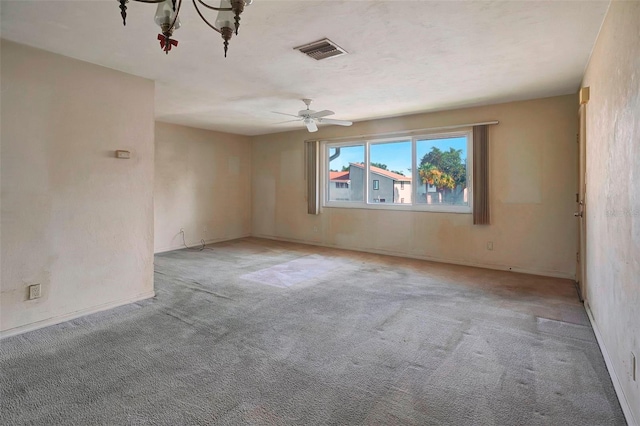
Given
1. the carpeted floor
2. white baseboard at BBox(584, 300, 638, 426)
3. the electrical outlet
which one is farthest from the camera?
the electrical outlet

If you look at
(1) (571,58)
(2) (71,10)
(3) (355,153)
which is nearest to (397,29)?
(1) (571,58)

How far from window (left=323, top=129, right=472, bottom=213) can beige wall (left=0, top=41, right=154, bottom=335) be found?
384 centimetres

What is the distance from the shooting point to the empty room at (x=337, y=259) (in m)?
1.89

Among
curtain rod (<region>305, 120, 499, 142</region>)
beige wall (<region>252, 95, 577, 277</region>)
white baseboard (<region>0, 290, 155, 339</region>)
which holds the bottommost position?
white baseboard (<region>0, 290, 155, 339</region>)

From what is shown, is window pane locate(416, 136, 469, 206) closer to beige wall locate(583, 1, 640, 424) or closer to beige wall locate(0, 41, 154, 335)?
beige wall locate(583, 1, 640, 424)

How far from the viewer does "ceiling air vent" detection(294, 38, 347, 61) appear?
275cm

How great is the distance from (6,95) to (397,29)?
3.18 meters

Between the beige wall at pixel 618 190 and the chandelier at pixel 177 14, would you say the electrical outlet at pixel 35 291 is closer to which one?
the chandelier at pixel 177 14

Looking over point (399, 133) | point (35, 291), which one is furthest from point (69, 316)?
point (399, 133)

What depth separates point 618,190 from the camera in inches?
78.2

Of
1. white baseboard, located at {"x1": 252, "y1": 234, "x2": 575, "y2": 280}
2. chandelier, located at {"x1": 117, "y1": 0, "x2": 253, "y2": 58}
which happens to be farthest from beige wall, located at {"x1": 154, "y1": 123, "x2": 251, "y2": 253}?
chandelier, located at {"x1": 117, "y1": 0, "x2": 253, "y2": 58}

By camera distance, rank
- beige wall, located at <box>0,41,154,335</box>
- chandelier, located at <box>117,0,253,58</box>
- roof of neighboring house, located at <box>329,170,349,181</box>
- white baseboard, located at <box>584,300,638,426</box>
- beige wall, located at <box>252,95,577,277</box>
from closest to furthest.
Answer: chandelier, located at <box>117,0,253,58</box> → white baseboard, located at <box>584,300,638,426</box> → beige wall, located at <box>0,41,154,335</box> → beige wall, located at <box>252,95,577,277</box> → roof of neighboring house, located at <box>329,170,349,181</box>

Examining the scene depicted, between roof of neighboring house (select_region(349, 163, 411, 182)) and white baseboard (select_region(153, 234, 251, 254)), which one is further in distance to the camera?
white baseboard (select_region(153, 234, 251, 254))

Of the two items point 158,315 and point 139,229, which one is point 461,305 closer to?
point 158,315
